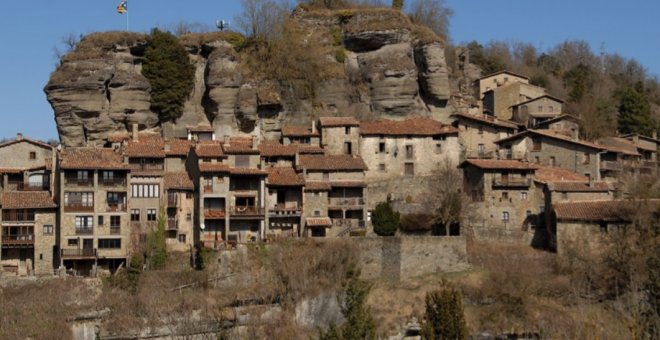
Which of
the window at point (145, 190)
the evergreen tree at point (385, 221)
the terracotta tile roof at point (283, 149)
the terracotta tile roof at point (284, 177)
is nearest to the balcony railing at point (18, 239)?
the window at point (145, 190)

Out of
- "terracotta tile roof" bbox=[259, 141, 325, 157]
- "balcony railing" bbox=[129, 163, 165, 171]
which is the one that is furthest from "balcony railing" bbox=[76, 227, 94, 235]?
"terracotta tile roof" bbox=[259, 141, 325, 157]

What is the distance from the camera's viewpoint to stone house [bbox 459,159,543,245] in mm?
60375

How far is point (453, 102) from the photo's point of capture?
76.8 m

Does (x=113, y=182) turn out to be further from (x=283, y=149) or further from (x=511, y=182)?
(x=511, y=182)

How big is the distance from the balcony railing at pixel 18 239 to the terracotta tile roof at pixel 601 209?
30.0m

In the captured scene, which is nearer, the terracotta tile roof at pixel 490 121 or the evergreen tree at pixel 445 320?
the evergreen tree at pixel 445 320

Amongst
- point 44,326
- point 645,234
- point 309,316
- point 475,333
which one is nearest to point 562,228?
point 645,234

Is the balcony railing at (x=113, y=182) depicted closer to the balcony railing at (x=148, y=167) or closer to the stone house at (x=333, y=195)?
the balcony railing at (x=148, y=167)

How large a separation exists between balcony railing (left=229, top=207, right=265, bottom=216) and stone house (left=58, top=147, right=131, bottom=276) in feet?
15.2

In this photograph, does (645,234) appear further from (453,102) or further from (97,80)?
(97,80)

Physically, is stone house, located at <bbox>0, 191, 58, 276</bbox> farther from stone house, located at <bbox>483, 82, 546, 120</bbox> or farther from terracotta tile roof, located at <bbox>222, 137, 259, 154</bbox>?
stone house, located at <bbox>483, 82, 546, 120</bbox>

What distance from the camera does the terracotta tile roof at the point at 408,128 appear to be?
→ 67.1 meters

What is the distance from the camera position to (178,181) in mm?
60438

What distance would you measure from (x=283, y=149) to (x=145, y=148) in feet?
29.2
